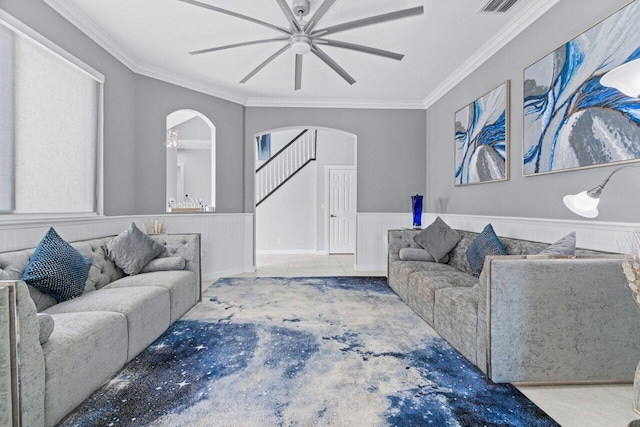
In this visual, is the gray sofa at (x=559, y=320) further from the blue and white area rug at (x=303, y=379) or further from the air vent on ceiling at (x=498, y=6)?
the air vent on ceiling at (x=498, y=6)

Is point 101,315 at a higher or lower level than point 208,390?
higher

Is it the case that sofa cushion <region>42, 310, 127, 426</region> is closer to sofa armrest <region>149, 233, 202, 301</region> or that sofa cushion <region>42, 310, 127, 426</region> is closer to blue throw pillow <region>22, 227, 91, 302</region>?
A: blue throw pillow <region>22, 227, 91, 302</region>

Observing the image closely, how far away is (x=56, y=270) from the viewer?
2.17 meters

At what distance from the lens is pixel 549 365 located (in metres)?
1.89

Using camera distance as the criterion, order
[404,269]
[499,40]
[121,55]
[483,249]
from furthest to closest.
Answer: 1. [121,55]
2. [404,269]
3. [499,40]
4. [483,249]

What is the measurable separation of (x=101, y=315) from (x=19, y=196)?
137cm

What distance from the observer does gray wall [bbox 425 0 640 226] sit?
2.19 metres

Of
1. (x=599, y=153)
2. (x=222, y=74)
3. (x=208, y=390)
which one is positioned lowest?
(x=208, y=390)

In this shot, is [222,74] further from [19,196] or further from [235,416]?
[235,416]

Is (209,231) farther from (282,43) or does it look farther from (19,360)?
(19,360)

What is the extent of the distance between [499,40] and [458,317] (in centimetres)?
292

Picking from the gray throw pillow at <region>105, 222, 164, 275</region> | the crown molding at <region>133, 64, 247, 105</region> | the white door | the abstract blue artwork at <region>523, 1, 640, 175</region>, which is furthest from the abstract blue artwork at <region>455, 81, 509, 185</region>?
the gray throw pillow at <region>105, 222, 164, 275</region>

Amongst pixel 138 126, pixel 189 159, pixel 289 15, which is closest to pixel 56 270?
pixel 289 15

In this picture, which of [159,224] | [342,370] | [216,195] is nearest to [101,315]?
[342,370]
